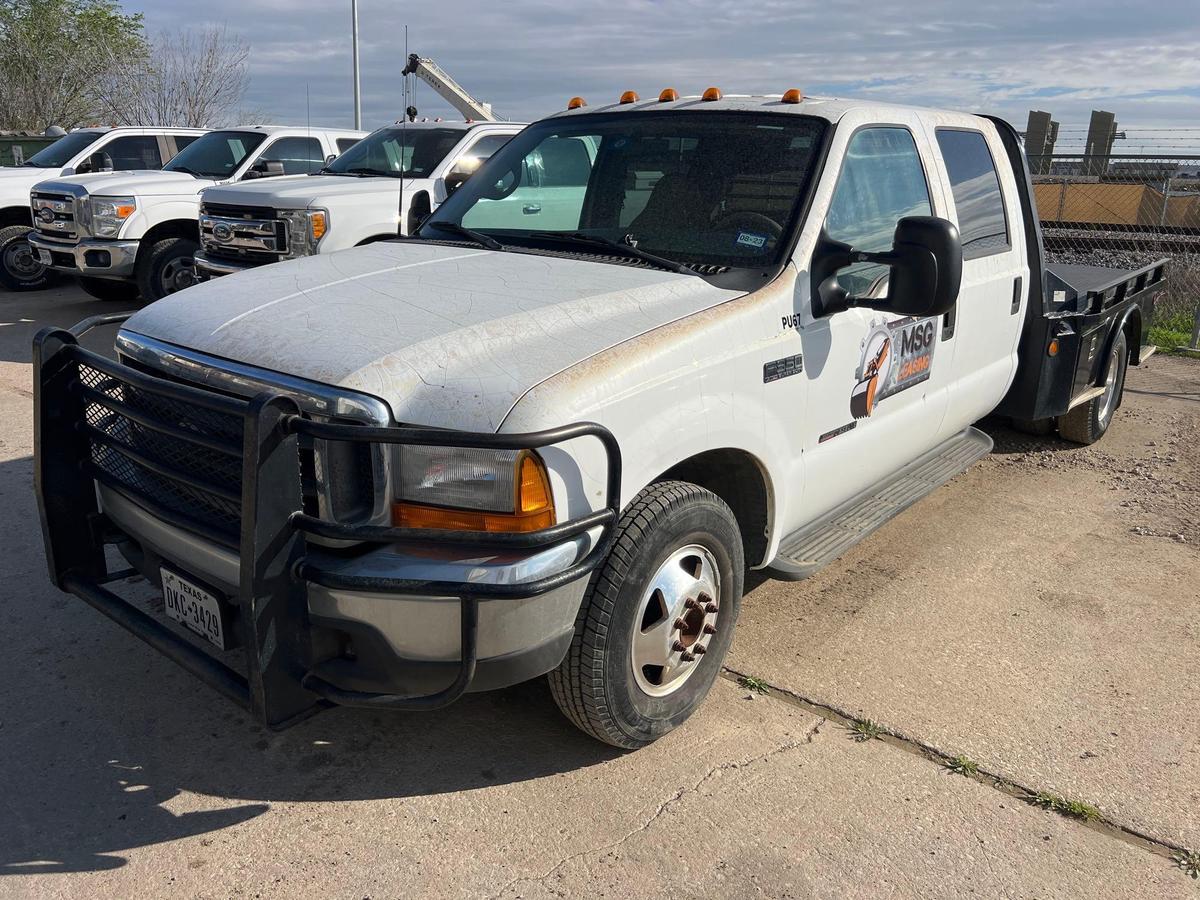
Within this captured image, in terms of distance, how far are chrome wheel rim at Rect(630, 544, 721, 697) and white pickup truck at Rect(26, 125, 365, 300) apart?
8.37 meters

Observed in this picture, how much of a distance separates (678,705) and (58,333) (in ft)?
7.55

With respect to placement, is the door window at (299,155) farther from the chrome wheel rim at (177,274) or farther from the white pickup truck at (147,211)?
the chrome wheel rim at (177,274)

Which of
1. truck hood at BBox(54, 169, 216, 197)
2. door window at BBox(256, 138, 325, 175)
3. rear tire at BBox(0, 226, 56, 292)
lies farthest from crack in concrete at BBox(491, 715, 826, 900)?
rear tire at BBox(0, 226, 56, 292)

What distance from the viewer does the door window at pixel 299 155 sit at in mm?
11570

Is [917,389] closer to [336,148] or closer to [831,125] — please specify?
[831,125]

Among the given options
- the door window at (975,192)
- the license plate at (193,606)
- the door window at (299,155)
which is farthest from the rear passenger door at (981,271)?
the door window at (299,155)

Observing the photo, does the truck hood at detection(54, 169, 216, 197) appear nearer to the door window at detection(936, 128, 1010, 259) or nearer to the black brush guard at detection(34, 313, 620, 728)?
the black brush guard at detection(34, 313, 620, 728)

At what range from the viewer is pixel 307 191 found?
8.69 m

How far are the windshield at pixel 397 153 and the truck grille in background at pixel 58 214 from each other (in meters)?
2.65

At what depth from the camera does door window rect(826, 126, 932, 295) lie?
377 centimetres

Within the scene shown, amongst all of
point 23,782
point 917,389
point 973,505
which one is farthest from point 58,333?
point 973,505

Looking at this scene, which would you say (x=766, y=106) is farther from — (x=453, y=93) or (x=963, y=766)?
(x=453, y=93)

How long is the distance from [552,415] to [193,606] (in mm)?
1208

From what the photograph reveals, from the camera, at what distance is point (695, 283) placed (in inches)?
133
